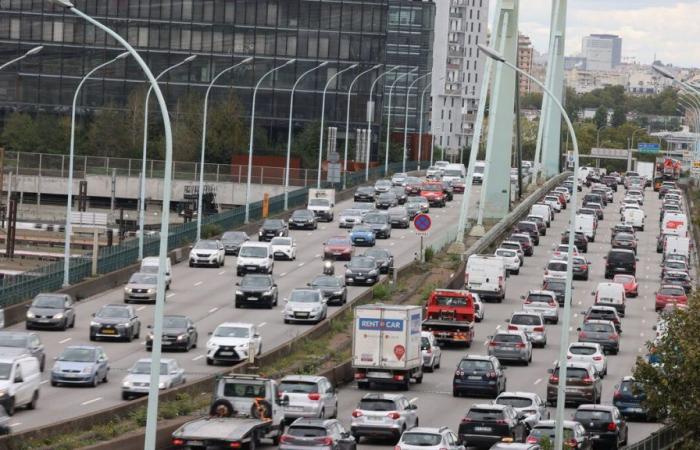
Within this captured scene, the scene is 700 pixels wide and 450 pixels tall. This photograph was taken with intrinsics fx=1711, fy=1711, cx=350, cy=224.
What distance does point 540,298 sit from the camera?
62.2 metres

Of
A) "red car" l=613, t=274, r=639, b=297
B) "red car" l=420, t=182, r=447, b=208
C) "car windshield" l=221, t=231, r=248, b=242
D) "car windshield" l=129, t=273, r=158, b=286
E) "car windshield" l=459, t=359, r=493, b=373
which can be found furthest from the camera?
"red car" l=420, t=182, r=447, b=208

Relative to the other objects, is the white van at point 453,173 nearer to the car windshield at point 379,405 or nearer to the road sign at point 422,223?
the road sign at point 422,223

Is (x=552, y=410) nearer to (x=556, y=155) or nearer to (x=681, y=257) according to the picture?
(x=681, y=257)

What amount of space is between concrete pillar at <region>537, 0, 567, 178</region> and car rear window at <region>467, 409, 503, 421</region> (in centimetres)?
10720

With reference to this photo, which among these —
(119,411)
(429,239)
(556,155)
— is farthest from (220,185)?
(119,411)

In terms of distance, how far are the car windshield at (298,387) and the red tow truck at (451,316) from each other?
58.2 feet

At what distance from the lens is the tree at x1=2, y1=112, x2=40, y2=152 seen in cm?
13875

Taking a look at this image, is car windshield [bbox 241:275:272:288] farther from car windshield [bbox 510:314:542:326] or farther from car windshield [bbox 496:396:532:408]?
car windshield [bbox 496:396:532:408]

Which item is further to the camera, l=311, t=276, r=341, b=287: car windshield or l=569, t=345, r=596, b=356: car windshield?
l=311, t=276, r=341, b=287: car windshield

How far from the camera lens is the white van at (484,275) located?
6712 cm

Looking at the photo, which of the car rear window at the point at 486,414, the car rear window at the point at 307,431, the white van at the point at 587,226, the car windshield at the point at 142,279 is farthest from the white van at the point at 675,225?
the car rear window at the point at 307,431

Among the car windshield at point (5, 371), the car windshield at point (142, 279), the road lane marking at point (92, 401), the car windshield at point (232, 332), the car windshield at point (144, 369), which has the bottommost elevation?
the car windshield at point (142, 279)

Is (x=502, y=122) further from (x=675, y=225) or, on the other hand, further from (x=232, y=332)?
(x=232, y=332)

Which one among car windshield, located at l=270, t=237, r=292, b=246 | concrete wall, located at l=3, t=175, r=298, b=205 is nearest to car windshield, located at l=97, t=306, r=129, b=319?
car windshield, located at l=270, t=237, r=292, b=246
